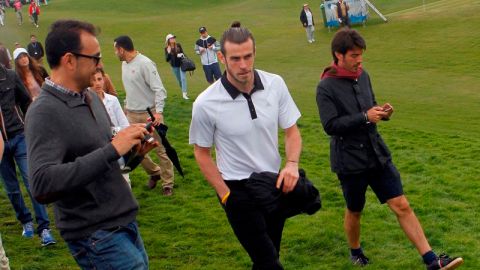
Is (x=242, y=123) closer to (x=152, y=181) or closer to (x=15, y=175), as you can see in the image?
(x=15, y=175)

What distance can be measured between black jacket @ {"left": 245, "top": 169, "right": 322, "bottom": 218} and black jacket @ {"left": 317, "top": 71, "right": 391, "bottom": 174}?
1192 mm

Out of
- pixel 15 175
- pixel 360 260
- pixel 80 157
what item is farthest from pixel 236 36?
pixel 15 175

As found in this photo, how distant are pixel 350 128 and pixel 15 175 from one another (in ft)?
12.6

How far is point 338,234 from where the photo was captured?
7.57 metres

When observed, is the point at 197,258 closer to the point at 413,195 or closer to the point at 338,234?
the point at 338,234

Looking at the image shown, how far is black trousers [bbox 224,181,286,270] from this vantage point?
492cm

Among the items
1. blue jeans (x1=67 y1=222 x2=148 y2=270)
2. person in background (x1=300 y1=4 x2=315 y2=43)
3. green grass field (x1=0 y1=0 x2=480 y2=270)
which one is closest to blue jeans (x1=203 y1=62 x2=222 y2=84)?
green grass field (x1=0 y1=0 x2=480 y2=270)

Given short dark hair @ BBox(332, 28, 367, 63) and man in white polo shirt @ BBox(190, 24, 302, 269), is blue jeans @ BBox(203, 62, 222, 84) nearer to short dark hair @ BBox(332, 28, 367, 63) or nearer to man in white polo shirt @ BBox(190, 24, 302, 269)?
short dark hair @ BBox(332, 28, 367, 63)

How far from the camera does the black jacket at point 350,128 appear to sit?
19.8 ft

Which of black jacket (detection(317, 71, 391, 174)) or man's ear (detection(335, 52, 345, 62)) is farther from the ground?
man's ear (detection(335, 52, 345, 62))

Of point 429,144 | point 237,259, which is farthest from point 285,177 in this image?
point 429,144

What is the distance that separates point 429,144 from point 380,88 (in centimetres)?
838

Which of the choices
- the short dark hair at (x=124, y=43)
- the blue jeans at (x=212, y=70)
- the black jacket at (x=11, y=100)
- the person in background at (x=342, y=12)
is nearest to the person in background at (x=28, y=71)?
the black jacket at (x=11, y=100)

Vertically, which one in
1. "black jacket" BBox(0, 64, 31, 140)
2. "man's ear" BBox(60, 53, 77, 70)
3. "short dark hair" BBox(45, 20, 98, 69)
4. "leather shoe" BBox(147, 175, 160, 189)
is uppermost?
"short dark hair" BBox(45, 20, 98, 69)
